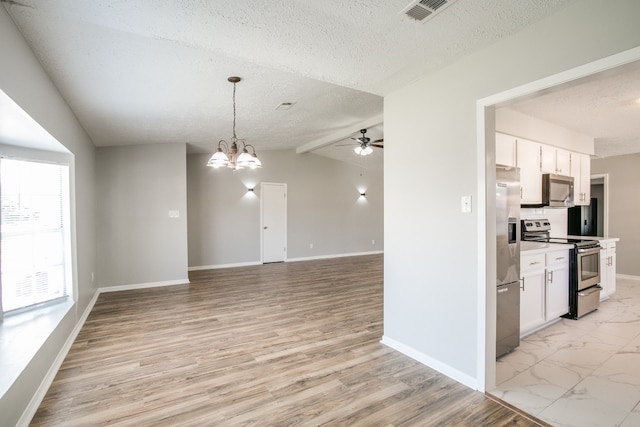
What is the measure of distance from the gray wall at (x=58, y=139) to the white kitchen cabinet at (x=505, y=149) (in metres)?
3.95

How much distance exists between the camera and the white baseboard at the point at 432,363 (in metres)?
2.40

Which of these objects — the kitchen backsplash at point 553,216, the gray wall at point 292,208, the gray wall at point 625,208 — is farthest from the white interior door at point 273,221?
the gray wall at point 625,208

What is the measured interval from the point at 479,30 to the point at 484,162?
86 cm

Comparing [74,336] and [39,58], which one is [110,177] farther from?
[39,58]

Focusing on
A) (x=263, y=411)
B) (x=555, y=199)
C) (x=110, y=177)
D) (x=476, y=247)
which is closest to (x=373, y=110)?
(x=555, y=199)

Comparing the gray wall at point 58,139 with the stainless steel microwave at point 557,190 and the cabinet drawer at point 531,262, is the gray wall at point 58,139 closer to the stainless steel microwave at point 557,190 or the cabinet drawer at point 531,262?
the cabinet drawer at point 531,262

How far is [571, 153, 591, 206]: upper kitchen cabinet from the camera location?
4.48 meters

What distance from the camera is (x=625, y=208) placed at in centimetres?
Result: 591

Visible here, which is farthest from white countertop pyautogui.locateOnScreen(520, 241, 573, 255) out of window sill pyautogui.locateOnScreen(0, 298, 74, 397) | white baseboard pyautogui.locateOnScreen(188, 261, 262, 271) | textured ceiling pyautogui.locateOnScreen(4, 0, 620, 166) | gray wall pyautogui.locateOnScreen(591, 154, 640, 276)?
white baseboard pyautogui.locateOnScreen(188, 261, 262, 271)

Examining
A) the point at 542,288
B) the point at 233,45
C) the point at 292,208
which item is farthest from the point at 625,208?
the point at 233,45

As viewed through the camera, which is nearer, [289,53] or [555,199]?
[289,53]

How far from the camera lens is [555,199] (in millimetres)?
4102

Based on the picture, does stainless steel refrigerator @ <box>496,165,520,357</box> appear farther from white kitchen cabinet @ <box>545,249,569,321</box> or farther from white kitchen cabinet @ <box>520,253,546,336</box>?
white kitchen cabinet @ <box>545,249,569,321</box>

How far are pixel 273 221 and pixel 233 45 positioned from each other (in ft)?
20.6
